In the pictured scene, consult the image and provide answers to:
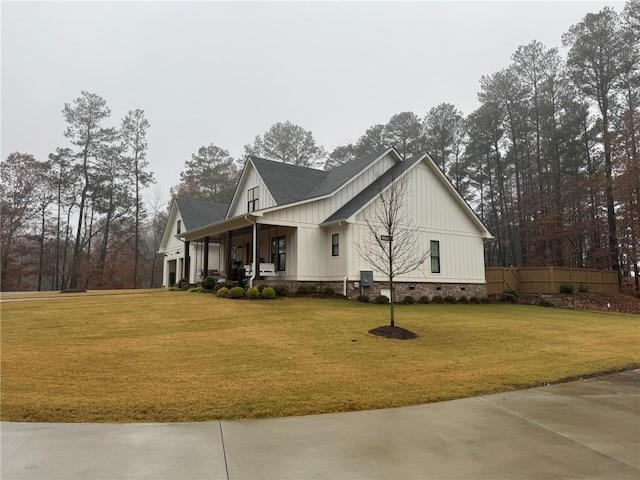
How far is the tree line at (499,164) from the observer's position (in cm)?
2914

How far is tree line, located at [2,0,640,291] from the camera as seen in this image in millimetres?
29141

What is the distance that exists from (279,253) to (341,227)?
358 centimetres

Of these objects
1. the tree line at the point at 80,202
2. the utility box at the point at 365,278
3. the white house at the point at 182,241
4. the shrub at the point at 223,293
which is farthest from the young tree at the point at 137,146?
the utility box at the point at 365,278

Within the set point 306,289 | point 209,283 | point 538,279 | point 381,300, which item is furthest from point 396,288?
point 538,279

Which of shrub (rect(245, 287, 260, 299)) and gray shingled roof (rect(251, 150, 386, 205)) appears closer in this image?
shrub (rect(245, 287, 260, 299))

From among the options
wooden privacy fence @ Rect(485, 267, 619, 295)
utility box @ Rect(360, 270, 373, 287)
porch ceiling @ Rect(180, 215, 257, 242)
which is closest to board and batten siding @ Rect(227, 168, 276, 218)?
porch ceiling @ Rect(180, 215, 257, 242)

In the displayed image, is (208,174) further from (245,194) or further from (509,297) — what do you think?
(509,297)

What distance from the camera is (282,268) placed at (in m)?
20.1

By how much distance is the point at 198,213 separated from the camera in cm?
3284

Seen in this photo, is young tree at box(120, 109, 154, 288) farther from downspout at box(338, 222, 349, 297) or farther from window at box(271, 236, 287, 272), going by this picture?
downspout at box(338, 222, 349, 297)

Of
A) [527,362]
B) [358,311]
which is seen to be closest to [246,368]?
[527,362]

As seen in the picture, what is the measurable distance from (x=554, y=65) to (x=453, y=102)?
31.7ft

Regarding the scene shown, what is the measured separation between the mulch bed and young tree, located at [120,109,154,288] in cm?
3686

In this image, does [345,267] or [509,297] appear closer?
[345,267]
